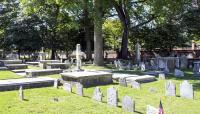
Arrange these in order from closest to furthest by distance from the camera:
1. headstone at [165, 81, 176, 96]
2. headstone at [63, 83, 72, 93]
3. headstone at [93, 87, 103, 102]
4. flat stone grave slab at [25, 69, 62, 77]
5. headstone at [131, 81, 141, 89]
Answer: headstone at [93, 87, 103, 102], headstone at [165, 81, 176, 96], headstone at [63, 83, 72, 93], headstone at [131, 81, 141, 89], flat stone grave slab at [25, 69, 62, 77]

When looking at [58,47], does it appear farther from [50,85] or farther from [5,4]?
[50,85]

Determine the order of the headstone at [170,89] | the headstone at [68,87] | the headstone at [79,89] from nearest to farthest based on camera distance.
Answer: the headstone at [170,89], the headstone at [79,89], the headstone at [68,87]

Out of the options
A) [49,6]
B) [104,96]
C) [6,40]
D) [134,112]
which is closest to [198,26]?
[49,6]

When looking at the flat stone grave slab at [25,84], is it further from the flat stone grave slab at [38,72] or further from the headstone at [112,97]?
the headstone at [112,97]

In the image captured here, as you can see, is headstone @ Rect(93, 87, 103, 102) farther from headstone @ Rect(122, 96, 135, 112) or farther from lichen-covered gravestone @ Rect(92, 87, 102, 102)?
headstone @ Rect(122, 96, 135, 112)

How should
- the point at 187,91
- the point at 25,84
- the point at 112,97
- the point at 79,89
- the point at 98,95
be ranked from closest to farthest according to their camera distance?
the point at 112,97, the point at 98,95, the point at 187,91, the point at 79,89, the point at 25,84

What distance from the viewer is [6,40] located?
40.3 metres

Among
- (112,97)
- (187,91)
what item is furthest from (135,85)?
(112,97)

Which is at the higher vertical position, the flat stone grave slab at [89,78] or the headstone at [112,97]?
the flat stone grave slab at [89,78]

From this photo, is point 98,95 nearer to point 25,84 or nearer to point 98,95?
point 98,95

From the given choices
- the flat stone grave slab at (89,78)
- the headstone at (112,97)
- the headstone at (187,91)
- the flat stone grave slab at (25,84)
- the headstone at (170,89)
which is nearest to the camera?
the headstone at (112,97)

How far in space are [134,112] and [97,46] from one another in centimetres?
1854

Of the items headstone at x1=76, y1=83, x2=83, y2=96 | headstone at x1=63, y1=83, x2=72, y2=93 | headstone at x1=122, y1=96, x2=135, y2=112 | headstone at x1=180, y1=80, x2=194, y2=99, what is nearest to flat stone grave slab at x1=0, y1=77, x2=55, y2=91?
headstone at x1=63, y1=83, x2=72, y2=93

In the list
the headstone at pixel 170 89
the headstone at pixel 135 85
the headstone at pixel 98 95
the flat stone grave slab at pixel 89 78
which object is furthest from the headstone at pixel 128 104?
the flat stone grave slab at pixel 89 78
